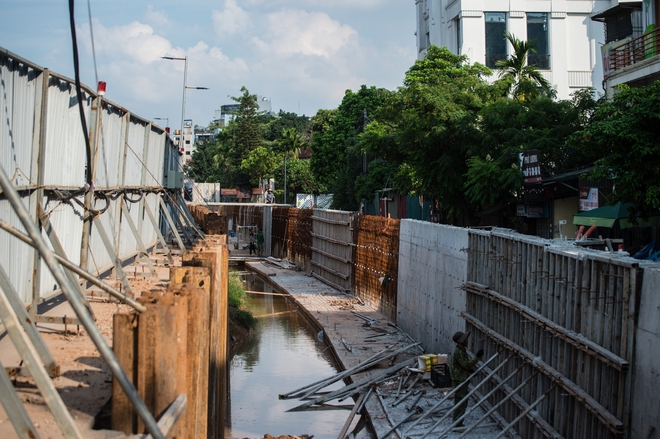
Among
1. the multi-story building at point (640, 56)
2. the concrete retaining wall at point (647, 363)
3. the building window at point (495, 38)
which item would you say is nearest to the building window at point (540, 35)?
the building window at point (495, 38)

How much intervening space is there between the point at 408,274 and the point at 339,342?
2.26 m

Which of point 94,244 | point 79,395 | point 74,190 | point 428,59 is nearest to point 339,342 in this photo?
point 94,244

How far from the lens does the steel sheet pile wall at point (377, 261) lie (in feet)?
59.6

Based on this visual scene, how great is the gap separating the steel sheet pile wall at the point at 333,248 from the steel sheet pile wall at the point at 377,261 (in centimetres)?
80

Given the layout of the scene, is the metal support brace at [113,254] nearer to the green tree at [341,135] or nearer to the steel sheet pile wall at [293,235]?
the steel sheet pile wall at [293,235]

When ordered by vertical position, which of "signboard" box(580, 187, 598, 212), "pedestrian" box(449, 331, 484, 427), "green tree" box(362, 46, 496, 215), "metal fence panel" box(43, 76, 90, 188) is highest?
"green tree" box(362, 46, 496, 215)

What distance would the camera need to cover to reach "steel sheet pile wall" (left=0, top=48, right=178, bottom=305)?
730 centimetres

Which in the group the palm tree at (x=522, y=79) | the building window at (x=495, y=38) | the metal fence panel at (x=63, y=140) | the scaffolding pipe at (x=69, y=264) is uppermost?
the building window at (x=495, y=38)

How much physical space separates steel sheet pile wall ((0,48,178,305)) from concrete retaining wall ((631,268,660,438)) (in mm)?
6151

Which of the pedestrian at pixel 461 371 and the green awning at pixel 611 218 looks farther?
the green awning at pixel 611 218

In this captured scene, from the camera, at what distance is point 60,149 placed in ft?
30.9

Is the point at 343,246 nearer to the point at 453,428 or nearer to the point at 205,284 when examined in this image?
the point at 453,428

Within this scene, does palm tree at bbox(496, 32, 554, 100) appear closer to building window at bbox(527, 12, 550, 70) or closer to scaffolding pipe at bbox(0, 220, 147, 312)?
Answer: building window at bbox(527, 12, 550, 70)

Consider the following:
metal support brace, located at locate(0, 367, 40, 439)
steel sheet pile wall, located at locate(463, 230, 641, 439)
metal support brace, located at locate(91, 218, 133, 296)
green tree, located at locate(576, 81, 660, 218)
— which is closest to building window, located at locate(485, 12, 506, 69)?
green tree, located at locate(576, 81, 660, 218)
